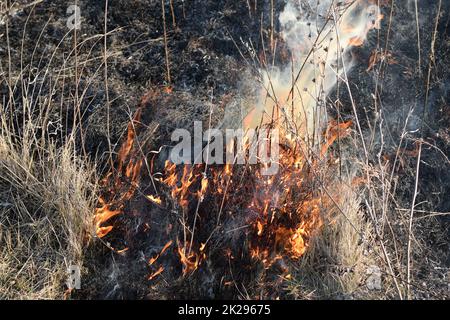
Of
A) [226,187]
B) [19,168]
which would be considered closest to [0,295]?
[19,168]

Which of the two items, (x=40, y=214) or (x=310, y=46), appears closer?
(x=40, y=214)

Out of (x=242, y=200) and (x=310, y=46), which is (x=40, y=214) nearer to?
(x=242, y=200)

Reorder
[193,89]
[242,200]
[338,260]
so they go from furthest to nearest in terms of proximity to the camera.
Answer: [193,89] < [242,200] < [338,260]

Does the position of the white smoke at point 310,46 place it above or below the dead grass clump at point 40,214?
above

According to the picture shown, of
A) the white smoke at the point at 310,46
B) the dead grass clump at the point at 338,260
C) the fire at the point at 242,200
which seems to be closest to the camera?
the dead grass clump at the point at 338,260

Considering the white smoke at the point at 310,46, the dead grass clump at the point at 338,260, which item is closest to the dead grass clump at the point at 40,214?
the white smoke at the point at 310,46

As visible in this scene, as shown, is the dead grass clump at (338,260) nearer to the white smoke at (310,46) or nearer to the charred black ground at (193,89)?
the charred black ground at (193,89)

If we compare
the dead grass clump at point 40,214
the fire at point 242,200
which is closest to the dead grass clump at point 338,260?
the fire at point 242,200

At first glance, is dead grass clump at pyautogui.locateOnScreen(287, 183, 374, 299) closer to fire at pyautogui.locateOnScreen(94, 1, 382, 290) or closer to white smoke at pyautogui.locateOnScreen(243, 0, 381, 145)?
fire at pyautogui.locateOnScreen(94, 1, 382, 290)

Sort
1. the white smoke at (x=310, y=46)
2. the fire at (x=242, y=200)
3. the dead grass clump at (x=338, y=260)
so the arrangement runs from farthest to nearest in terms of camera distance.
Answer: the white smoke at (x=310, y=46) → the fire at (x=242, y=200) → the dead grass clump at (x=338, y=260)

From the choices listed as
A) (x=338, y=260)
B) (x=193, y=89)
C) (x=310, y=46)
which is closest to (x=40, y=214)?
(x=193, y=89)

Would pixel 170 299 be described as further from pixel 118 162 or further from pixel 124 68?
pixel 124 68

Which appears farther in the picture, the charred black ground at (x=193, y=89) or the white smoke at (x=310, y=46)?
the white smoke at (x=310, y=46)

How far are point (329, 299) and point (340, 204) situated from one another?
1.70ft
